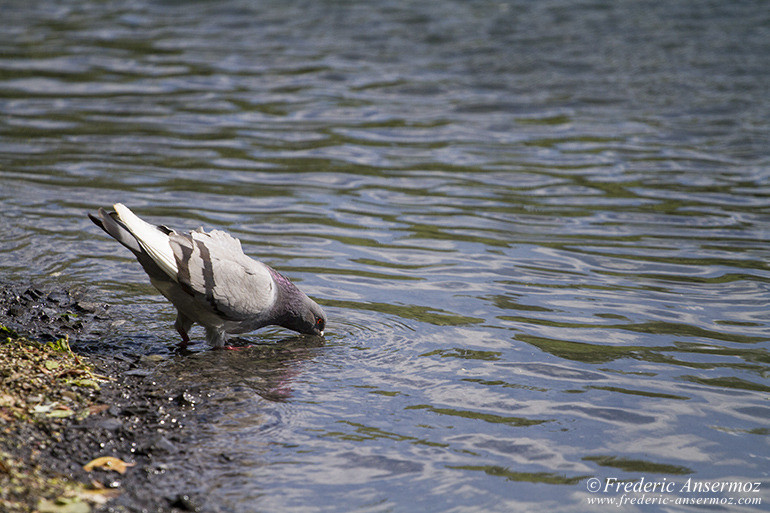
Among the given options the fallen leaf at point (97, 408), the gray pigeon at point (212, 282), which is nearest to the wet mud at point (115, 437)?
the fallen leaf at point (97, 408)

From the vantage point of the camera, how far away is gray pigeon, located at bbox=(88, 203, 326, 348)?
→ 17.0 ft

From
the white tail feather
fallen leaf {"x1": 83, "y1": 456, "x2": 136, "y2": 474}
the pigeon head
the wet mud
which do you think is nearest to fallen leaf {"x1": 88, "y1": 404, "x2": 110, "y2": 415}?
the wet mud

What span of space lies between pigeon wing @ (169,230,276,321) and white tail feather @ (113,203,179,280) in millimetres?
44

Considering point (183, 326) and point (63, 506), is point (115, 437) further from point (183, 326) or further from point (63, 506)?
point (183, 326)

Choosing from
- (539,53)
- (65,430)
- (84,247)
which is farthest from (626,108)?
(65,430)

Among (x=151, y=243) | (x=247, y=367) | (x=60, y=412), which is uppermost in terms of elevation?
(x=151, y=243)

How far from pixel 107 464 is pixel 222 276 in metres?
1.76

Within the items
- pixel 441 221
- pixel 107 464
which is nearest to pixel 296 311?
pixel 107 464

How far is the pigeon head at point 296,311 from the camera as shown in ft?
19.3

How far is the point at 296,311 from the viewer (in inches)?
233

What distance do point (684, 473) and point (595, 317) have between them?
84.8 inches

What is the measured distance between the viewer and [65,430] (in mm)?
4082

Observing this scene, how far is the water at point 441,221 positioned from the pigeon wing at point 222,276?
40cm

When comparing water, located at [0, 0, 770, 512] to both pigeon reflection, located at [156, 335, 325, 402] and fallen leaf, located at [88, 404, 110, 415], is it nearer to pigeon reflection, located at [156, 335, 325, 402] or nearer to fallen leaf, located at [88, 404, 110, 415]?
pigeon reflection, located at [156, 335, 325, 402]
